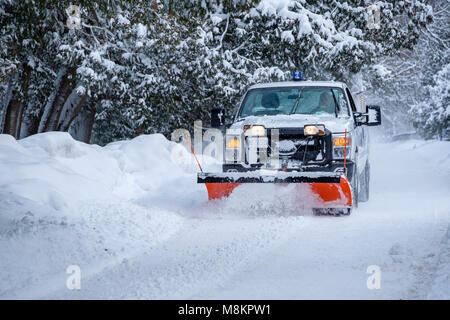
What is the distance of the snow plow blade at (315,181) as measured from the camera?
7.11 meters

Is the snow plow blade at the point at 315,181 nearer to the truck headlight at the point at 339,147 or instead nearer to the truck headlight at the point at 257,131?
the truck headlight at the point at 339,147

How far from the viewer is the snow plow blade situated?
7.11 meters

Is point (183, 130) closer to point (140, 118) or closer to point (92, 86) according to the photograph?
point (140, 118)

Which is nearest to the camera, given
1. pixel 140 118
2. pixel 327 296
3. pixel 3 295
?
pixel 327 296

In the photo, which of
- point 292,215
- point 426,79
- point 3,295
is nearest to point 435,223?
point 292,215

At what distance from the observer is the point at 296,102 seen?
8648mm

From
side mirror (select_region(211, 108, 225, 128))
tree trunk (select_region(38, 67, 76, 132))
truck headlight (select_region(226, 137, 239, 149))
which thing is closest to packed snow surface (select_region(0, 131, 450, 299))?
truck headlight (select_region(226, 137, 239, 149))

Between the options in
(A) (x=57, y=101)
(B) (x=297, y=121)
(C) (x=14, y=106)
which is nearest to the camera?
(B) (x=297, y=121)

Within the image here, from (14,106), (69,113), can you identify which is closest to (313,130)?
(69,113)

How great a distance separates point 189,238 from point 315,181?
70.6 inches

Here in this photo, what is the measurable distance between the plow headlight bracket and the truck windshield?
3.07 ft

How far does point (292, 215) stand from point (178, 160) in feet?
20.6

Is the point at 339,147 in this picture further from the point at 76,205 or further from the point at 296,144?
the point at 76,205

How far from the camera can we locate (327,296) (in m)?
3.99
